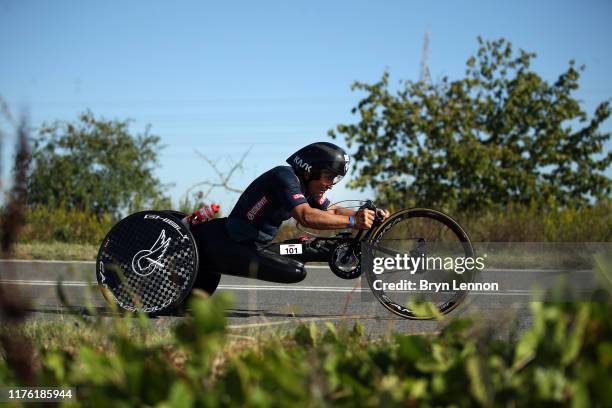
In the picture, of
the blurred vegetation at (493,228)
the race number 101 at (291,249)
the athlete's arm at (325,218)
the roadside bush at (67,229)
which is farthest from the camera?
the roadside bush at (67,229)

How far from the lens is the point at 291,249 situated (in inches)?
238

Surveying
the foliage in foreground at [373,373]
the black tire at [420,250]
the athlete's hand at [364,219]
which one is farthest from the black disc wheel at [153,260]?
the foliage in foreground at [373,373]

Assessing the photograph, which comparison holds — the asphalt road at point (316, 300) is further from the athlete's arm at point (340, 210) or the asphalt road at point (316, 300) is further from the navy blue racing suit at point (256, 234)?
the athlete's arm at point (340, 210)

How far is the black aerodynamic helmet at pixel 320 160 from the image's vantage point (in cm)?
589

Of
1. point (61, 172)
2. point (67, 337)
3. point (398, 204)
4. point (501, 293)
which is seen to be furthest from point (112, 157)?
point (67, 337)

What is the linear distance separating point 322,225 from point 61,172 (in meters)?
41.5

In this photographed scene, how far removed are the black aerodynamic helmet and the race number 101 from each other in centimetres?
54

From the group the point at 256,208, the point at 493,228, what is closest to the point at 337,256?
the point at 256,208

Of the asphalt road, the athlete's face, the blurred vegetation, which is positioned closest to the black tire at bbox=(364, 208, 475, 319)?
the asphalt road

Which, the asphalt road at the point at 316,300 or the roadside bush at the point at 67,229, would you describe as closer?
the asphalt road at the point at 316,300

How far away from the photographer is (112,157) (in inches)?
1841

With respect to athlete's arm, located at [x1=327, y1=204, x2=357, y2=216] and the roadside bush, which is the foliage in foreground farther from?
the roadside bush

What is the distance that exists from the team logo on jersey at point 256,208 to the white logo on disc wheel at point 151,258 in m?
0.62

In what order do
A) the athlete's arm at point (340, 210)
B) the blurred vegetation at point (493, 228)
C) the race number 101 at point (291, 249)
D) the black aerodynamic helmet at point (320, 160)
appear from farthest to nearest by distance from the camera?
the blurred vegetation at point (493, 228), the athlete's arm at point (340, 210), the race number 101 at point (291, 249), the black aerodynamic helmet at point (320, 160)
